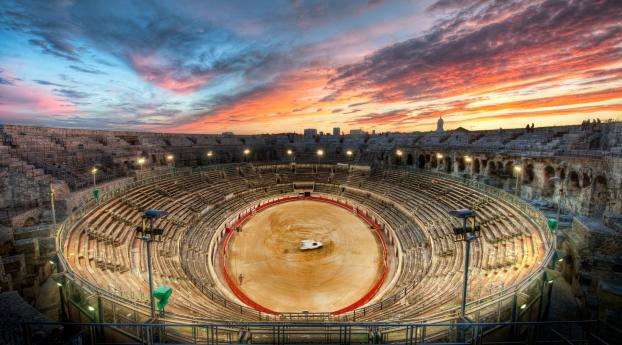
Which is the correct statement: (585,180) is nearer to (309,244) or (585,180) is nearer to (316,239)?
(316,239)

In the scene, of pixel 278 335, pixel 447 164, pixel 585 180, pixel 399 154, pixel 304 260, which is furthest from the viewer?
pixel 399 154

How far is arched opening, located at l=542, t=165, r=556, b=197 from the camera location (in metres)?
20.9

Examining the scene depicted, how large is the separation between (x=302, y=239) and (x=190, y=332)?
17041 millimetres

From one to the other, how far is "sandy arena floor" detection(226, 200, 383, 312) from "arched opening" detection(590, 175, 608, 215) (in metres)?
15.4

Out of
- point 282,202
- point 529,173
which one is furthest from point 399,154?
point 282,202

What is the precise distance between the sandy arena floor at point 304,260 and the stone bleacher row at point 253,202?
103 inches

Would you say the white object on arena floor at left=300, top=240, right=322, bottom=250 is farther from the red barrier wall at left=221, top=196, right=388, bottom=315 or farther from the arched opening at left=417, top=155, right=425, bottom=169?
the arched opening at left=417, top=155, right=425, bottom=169

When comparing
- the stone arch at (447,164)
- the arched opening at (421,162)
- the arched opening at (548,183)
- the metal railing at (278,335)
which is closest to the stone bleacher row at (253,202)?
the metal railing at (278,335)

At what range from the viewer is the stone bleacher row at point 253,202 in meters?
11.9

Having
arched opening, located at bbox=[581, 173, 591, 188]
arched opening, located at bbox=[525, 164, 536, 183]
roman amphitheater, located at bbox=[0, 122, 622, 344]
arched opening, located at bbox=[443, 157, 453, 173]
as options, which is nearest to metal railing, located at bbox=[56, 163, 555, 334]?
roman amphitheater, located at bbox=[0, 122, 622, 344]

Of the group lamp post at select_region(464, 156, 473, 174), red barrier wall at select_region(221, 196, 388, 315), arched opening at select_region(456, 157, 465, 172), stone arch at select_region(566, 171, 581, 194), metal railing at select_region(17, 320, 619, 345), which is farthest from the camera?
arched opening at select_region(456, 157, 465, 172)

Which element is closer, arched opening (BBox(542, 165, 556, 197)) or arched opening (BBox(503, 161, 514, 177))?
arched opening (BBox(542, 165, 556, 197))

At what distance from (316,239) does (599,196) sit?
21412mm

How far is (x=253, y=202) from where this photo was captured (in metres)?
31.9
